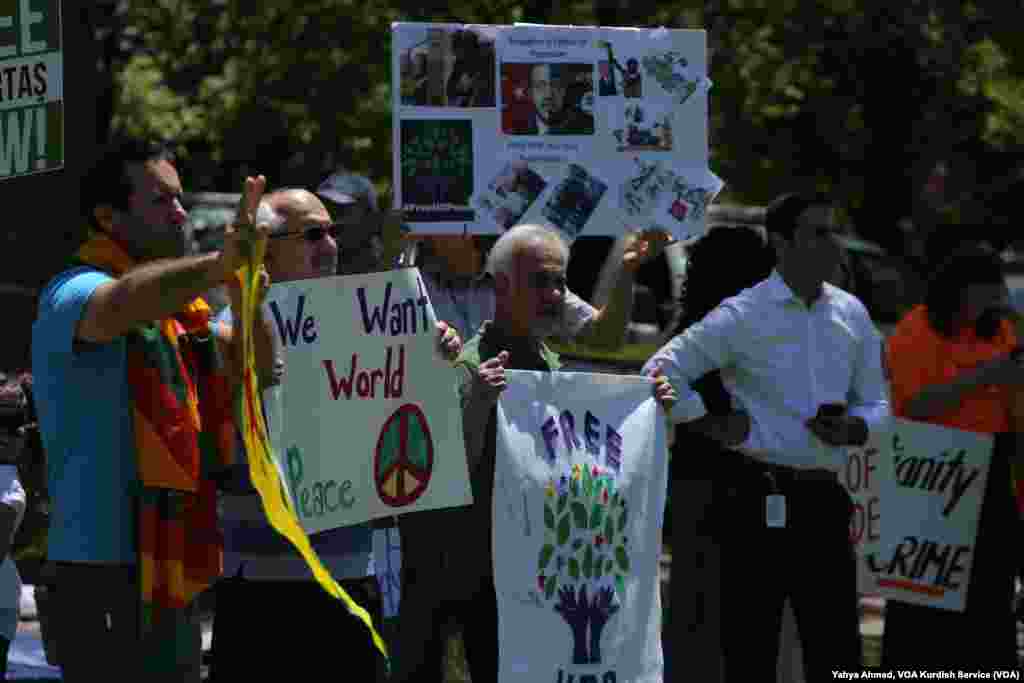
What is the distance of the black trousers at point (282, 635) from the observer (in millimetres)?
5625

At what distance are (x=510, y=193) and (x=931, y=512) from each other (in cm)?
261

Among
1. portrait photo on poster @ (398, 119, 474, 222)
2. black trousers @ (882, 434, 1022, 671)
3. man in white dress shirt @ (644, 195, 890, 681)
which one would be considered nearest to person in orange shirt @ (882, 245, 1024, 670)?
black trousers @ (882, 434, 1022, 671)

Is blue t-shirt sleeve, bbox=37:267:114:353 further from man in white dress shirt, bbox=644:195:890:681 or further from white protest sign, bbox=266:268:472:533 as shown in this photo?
man in white dress shirt, bbox=644:195:890:681

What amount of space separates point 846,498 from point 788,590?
377 millimetres

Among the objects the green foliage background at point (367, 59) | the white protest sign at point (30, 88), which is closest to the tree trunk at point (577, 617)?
the white protest sign at point (30, 88)

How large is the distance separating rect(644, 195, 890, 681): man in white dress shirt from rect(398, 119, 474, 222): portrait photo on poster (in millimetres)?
908

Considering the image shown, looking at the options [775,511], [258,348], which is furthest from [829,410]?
[258,348]

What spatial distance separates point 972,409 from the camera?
28.4ft

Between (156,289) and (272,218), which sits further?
(272,218)

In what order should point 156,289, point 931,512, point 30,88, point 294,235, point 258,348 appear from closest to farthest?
point 156,289
point 258,348
point 294,235
point 30,88
point 931,512

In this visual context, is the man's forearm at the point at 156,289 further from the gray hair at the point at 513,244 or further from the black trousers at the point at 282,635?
the gray hair at the point at 513,244

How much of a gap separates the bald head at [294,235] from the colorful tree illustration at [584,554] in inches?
38.9

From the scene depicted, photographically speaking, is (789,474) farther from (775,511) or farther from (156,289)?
(156,289)

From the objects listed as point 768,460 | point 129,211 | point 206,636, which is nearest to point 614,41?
point 768,460
